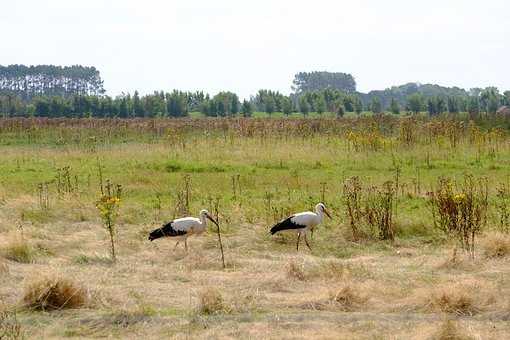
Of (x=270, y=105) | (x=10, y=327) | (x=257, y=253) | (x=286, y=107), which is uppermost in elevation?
(x=270, y=105)

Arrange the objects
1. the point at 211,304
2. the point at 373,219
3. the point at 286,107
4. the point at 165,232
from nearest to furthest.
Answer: the point at 211,304 → the point at 165,232 → the point at 373,219 → the point at 286,107

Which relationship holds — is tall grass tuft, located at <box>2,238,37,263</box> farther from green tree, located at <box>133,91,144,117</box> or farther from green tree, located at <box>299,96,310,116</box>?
green tree, located at <box>299,96,310,116</box>

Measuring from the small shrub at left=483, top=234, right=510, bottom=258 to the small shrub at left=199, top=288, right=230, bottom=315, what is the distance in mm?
4113

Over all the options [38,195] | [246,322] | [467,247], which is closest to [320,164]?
[38,195]

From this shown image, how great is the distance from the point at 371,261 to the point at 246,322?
3.53 meters

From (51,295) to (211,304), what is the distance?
5.33ft

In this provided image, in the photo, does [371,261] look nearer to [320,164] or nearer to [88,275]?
[88,275]

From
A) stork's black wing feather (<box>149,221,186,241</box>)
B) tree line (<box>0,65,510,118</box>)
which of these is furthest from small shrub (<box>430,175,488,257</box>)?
tree line (<box>0,65,510,118</box>)

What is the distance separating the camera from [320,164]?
2102 centimetres

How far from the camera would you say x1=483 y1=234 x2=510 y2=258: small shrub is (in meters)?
10.4

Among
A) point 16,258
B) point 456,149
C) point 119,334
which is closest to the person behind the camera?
point 119,334

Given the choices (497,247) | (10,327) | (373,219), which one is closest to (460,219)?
(497,247)

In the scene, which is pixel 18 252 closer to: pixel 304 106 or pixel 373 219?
pixel 373 219

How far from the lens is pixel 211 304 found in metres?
7.91
